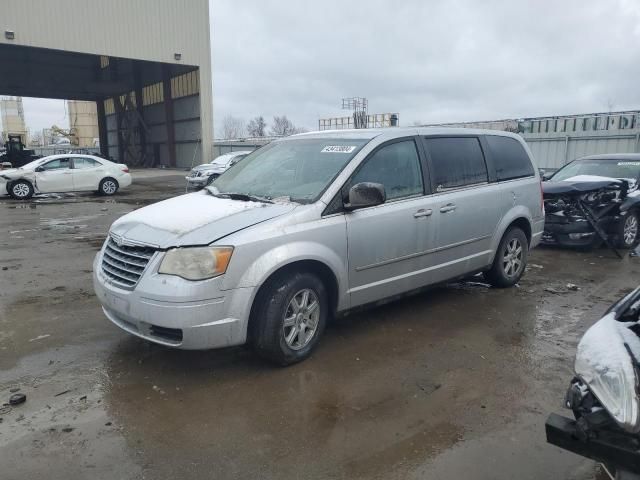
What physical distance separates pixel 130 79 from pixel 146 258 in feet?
129

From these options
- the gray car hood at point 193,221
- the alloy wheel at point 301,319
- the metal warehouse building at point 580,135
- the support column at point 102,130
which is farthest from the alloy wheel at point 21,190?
the support column at point 102,130

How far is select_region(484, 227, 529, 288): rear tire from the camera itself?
18.8ft

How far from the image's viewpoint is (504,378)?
3.75 metres

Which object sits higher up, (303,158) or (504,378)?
(303,158)

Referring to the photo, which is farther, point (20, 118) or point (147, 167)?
point (20, 118)

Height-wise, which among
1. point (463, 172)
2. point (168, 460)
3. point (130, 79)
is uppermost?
point (130, 79)

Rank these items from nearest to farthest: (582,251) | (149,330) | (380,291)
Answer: (149,330) < (380,291) < (582,251)

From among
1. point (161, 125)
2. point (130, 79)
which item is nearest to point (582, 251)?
point (161, 125)

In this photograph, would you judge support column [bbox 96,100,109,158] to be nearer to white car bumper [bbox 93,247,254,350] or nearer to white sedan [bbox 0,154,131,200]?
white sedan [bbox 0,154,131,200]

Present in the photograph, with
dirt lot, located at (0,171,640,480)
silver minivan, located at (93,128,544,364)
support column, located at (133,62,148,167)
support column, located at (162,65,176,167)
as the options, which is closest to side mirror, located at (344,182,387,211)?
silver minivan, located at (93,128,544,364)

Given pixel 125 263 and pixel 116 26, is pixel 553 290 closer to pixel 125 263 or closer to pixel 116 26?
pixel 125 263

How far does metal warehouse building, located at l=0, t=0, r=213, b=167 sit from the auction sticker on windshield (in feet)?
82.6

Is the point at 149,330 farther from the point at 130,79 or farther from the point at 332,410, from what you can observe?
the point at 130,79

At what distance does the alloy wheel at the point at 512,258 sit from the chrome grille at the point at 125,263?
160 inches
